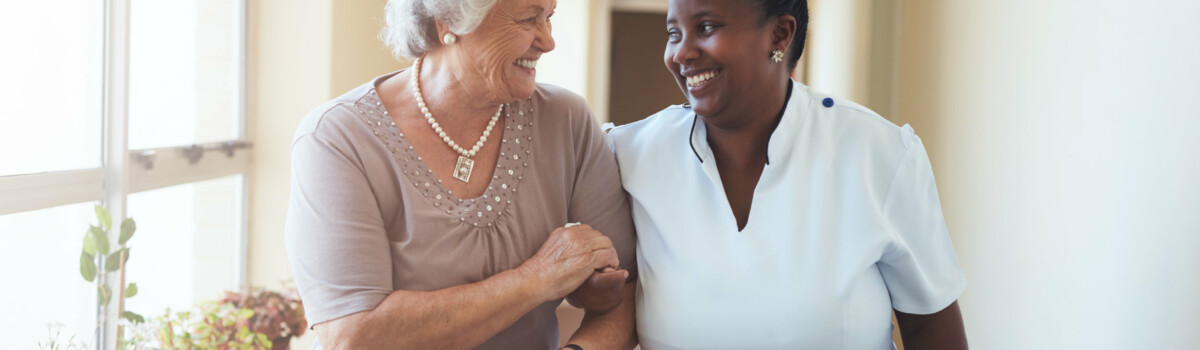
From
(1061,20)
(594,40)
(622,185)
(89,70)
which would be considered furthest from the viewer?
(594,40)

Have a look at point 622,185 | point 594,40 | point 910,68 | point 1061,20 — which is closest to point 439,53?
point 622,185

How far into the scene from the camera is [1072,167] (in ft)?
6.62

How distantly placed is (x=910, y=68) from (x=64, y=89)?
9.20 feet

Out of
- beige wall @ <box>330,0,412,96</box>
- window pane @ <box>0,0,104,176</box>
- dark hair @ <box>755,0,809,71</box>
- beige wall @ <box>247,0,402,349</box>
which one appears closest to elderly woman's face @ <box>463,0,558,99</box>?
dark hair @ <box>755,0,809,71</box>

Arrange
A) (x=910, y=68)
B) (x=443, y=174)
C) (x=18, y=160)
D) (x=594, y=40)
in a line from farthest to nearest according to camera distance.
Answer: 1. (x=594, y=40)
2. (x=910, y=68)
3. (x=18, y=160)
4. (x=443, y=174)

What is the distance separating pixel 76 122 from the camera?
2.21m

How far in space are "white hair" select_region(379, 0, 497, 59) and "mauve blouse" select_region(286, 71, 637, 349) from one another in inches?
3.3

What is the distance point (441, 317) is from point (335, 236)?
0.62 ft

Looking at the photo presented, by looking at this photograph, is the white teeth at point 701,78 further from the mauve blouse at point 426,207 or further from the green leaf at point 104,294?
the green leaf at point 104,294

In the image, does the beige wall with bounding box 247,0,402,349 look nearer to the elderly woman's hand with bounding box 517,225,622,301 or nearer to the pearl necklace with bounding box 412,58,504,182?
the pearl necklace with bounding box 412,58,504,182

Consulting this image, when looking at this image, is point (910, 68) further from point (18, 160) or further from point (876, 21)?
point (18, 160)

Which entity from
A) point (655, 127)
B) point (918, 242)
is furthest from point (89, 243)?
point (918, 242)

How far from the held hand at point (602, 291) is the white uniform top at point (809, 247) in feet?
0.24

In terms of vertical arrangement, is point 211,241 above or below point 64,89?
below
